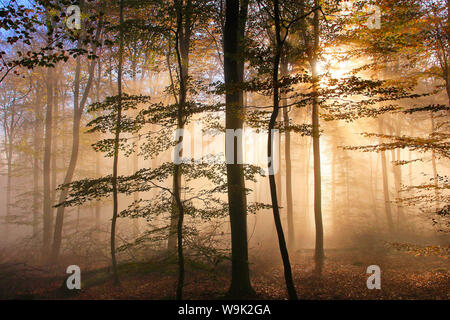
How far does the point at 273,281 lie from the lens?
956cm

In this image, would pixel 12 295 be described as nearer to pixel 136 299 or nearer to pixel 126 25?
pixel 136 299

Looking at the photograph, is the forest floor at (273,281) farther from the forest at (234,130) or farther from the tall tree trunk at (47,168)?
the tall tree trunk at (47,168)

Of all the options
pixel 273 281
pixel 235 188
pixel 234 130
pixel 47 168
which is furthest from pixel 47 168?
pixel 273 281

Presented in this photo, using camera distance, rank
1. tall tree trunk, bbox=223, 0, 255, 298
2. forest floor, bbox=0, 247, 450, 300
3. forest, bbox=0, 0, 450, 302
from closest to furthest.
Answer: forest, bbox=0, 0, 450, 302, tall tree trunk, bbox=223, 0, 255, 298, forest floor, bbox=0, 247, 450, 300

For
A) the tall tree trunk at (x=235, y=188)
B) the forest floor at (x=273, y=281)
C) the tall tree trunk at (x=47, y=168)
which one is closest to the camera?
the tall tree trunk at (x=235, y=188)

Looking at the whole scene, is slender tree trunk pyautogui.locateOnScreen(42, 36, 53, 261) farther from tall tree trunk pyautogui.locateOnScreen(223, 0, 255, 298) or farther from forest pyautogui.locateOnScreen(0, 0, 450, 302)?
tall tree trunk pyautogui.locateOnScreen(223, 0, 255, 298)

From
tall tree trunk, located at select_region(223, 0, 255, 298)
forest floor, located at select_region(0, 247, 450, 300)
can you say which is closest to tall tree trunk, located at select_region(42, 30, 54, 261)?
forest floor, located at select_region(0, 247, 450, 300)

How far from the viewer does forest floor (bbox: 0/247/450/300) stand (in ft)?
26.6

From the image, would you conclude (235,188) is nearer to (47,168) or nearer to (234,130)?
(234,130)

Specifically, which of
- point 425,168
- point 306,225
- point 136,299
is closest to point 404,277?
point 136,299

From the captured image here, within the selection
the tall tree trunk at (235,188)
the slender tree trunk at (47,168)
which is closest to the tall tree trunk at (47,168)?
the slender tree trunk at (47,168)

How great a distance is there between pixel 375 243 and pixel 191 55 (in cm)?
1468

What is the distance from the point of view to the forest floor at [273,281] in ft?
26.6

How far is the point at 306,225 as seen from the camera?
21781mm
